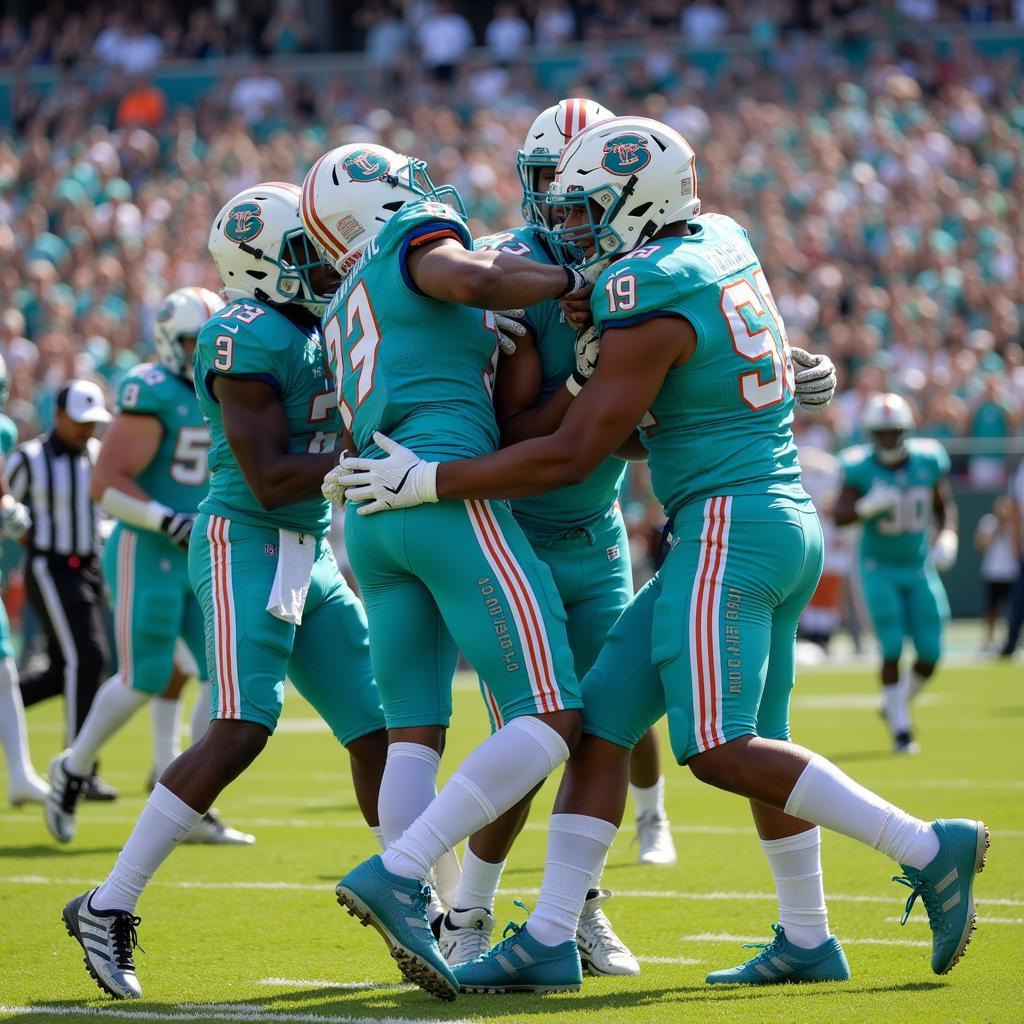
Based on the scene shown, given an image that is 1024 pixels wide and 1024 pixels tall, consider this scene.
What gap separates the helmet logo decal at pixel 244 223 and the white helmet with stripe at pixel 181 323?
1888 mm

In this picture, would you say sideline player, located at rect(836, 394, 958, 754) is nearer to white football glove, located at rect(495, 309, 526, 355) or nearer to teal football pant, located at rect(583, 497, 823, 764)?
teal football pant, located at rect(583, 497, 823, 764)

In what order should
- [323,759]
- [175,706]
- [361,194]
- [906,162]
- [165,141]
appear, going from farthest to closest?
[165,141]
[906,162]
[323,759]
[175,706]
[361,194]

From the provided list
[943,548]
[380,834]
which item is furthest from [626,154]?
[943,548]

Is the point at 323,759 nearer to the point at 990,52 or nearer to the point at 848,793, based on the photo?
the point at 848,793

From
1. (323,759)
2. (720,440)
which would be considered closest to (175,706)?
(323,759)

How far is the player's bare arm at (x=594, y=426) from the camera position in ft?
13.8

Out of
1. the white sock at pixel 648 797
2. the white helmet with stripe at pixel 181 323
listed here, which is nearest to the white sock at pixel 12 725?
→ the white helmet with stripe at pixel 181 323

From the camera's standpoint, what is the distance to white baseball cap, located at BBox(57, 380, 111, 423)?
8203 millimetres

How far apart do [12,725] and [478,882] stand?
3692 mm

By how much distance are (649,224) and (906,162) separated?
1458 cm

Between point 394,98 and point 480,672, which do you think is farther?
point 394,98

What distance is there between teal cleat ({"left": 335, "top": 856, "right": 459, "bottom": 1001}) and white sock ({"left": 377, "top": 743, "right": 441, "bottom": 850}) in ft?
1.13

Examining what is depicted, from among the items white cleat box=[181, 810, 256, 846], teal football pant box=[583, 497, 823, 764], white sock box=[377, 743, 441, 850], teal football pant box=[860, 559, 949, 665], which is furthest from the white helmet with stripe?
teal football pant box=[860, 559, 949, 665]

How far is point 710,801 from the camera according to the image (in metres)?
7.93
